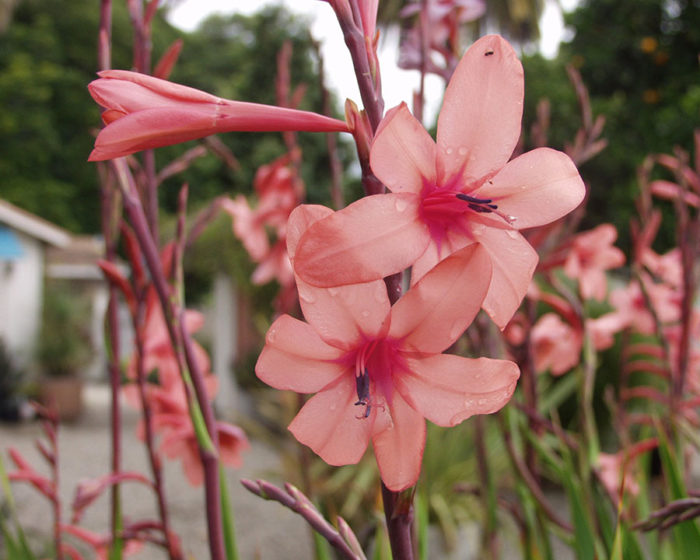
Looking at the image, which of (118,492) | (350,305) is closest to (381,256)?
(350,305)

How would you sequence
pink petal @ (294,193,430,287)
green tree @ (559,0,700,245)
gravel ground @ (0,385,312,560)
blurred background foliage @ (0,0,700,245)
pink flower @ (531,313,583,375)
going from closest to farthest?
pink petal @ (294,193,430,287) < pink flower @ (531,313,583,375) < gravel ground @ (0,385,312,560) < green tree @ (559,0,700,245) < blurred background foliage @ (0,0,700,245)

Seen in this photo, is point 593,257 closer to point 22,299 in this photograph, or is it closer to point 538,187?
point 538,187

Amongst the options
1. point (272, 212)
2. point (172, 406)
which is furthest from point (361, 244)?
point (272, 212)

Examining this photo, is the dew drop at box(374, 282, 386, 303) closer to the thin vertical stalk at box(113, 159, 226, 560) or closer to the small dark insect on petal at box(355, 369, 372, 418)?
the small dark insect on petal at box(355, 369, 372, 418)

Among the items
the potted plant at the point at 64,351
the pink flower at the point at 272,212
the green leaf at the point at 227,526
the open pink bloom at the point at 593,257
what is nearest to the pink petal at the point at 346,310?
the green leaf at the point at 227,526

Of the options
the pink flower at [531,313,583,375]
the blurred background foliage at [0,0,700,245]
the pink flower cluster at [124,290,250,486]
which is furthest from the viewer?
the blurred background foliage at [0,0,700,245]

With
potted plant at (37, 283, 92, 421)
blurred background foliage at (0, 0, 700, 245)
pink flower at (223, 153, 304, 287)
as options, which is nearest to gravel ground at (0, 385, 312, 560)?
potted plant at (37, 283, 92, 421)
